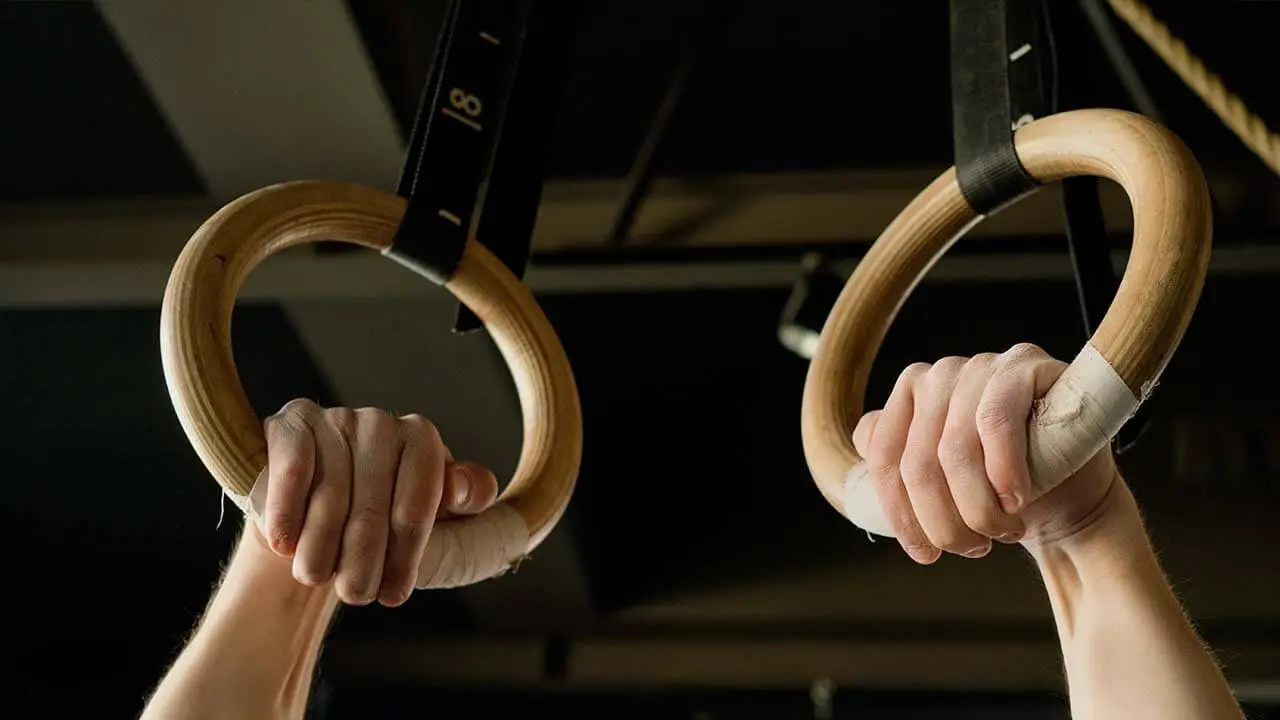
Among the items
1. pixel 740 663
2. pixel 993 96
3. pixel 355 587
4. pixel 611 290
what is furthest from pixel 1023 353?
pixel 740 663

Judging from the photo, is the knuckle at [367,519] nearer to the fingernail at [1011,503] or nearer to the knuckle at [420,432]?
the knuckle at [420,432]

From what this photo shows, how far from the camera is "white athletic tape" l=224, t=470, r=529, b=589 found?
516mm

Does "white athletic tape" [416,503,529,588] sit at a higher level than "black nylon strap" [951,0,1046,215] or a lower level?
lower

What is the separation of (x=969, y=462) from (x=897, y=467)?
0.04 metres

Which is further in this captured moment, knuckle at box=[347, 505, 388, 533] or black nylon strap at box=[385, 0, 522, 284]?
black nylon strap at box=[385, 0, 522, 284]

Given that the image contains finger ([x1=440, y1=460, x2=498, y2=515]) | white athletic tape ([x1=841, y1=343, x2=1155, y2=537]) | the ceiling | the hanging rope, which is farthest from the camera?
the ceiling

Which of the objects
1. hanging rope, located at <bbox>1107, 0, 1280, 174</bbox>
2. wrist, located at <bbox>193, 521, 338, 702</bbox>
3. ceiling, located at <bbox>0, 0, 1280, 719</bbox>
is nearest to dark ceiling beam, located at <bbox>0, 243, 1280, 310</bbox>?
ceiling, located at <bbox>0, 0, 1280, 719</bbox>

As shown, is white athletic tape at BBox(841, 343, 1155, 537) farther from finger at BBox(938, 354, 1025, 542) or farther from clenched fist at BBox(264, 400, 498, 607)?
clenched fist at BBox(264, 400, 498, 607)

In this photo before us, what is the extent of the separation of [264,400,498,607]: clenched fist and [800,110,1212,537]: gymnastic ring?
179 mm

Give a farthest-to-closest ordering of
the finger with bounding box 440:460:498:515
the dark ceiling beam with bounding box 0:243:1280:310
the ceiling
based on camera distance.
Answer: the dark ceiling beam with bounding box 0:243:1280:310 < the ceiling < the finger with bounding box 440:460:498:515

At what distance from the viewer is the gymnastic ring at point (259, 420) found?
0.48 metres

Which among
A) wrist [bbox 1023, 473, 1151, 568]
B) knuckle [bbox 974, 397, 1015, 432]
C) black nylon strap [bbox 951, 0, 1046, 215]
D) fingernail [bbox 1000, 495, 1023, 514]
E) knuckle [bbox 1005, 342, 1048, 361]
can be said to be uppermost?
black nylon strap [bbox 951, 0, 1046, 215]

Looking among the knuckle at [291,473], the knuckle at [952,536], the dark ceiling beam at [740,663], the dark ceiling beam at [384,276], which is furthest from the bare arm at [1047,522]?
the dark ceiling beam at [740,663]

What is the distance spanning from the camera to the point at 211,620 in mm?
549
